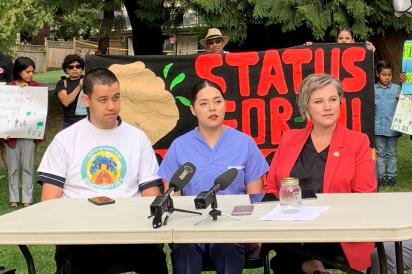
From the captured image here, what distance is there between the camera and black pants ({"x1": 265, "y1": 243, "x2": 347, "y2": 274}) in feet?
11.0

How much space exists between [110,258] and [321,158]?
1245 mm

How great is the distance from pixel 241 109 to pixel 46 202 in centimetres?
316

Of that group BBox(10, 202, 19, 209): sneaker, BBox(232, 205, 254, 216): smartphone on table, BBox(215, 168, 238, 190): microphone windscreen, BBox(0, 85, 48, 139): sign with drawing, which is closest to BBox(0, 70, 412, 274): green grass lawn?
BBox(10, 202, 19, 209): sneaker

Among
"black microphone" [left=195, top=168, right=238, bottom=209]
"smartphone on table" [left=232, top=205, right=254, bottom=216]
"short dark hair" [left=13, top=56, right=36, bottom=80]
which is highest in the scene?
"short dark hair" [left=13, top=56, right=36, bottom=80]

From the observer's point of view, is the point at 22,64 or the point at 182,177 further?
the point at 22,64

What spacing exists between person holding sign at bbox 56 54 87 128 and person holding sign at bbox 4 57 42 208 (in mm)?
383

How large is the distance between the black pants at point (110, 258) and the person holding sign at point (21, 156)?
158 inches

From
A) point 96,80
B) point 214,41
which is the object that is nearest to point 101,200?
point 96,80

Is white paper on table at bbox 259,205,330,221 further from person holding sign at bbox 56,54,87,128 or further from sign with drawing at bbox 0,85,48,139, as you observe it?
sign with drawing at bbox 0,85,48,139

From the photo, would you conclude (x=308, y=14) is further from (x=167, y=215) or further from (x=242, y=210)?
(x=167, y=215)

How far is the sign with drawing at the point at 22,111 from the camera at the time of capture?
734 cm

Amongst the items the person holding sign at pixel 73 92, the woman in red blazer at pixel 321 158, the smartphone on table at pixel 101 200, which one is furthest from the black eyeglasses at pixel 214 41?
the smartphone on table at pixel 101 200

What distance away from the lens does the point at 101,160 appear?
3699 millimetres

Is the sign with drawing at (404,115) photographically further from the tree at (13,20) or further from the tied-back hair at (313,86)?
the tree at (13,20)
